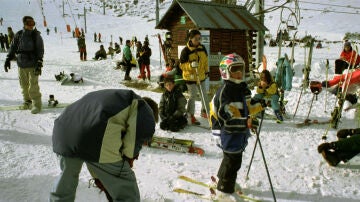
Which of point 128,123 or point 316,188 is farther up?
point 128,123

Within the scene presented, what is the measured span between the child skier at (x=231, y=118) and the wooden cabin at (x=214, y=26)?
9.00 m

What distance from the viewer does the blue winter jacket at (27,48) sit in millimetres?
6461

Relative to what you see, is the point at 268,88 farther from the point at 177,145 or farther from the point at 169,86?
the point at 177,145

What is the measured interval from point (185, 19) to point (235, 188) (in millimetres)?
11222

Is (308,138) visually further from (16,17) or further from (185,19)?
(16,17)

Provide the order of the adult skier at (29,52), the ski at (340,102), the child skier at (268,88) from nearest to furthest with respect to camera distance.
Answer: the ski at (340,102) < the adult skier at (29,52) < the child skier at (268,88)

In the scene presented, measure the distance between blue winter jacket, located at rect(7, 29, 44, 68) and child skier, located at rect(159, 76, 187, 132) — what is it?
2997mm

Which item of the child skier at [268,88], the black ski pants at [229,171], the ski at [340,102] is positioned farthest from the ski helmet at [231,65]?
the child skier at [268,88]

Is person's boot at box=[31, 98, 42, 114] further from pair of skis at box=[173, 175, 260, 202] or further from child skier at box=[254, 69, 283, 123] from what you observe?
child skier at box=[254, 69, 283, 123]

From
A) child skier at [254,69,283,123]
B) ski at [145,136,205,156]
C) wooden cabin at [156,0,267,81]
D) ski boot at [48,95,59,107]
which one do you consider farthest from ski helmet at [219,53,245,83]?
wooden cabin at [156,0,267,81]

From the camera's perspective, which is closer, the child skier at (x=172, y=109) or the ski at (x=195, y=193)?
the ski at (x=195, y=193)

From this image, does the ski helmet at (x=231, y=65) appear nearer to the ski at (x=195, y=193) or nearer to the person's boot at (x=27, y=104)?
the ski at (x=195, y=193)

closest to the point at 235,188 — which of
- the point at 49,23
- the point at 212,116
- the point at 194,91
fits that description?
the point at 212,116

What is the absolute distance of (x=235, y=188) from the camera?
3.88 metres
